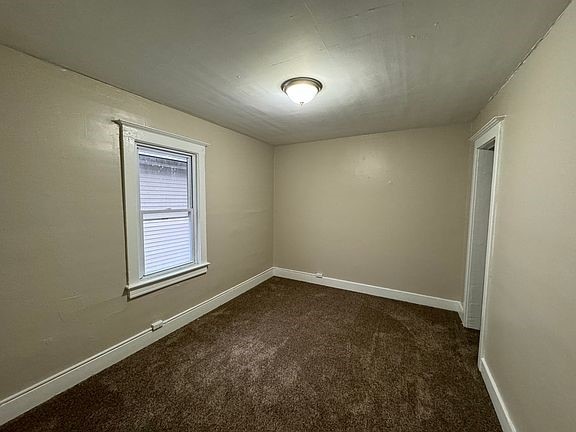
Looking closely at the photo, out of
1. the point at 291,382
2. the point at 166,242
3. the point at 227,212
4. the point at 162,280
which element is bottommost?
the point at 291,382

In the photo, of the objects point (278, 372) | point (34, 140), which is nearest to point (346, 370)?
point (278, 372)

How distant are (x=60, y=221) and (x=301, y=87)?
211 centimetres

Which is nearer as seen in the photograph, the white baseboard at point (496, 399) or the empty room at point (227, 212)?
the empty room at point (227, 212)

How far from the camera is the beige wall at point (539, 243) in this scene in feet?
3.52

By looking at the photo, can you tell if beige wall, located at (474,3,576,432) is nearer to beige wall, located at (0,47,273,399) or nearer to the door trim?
the door trim

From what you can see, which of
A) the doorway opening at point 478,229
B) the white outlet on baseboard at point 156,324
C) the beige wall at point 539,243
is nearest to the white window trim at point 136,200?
the white outlet on baseboard at point 156,324

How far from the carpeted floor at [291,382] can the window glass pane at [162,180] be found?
1.44m

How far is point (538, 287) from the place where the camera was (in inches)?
50.9

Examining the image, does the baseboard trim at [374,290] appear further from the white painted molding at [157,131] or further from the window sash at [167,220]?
the white painted molding at [157,131]

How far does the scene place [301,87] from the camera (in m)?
1.92

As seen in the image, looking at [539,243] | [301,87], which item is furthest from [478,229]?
[301,87]

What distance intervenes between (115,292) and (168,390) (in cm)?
96

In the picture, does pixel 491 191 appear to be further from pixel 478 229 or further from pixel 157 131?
pixel 157 131

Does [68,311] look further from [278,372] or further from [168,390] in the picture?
[278,372]
